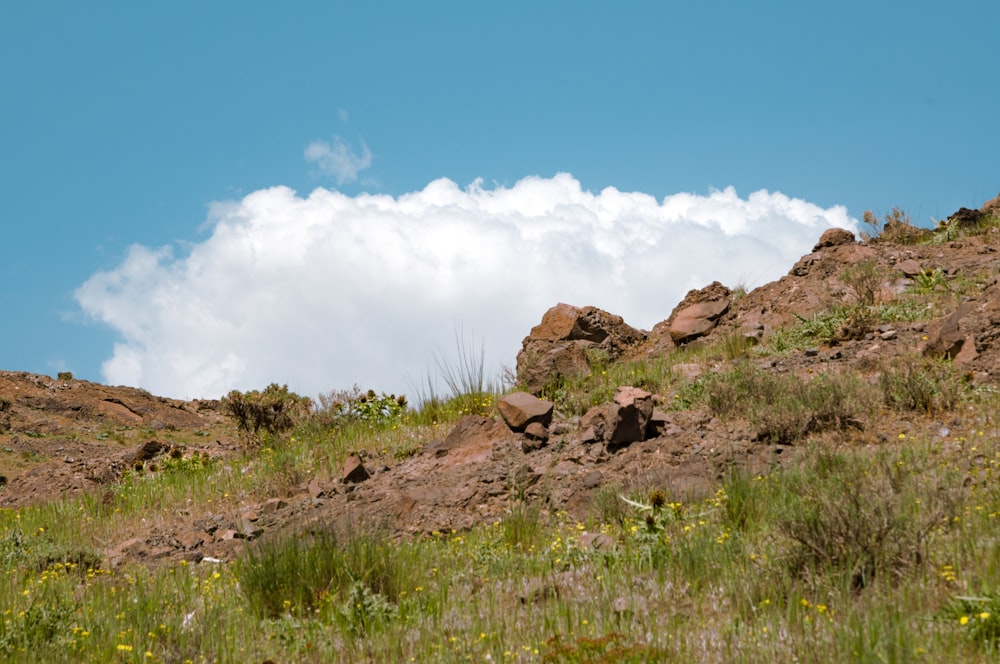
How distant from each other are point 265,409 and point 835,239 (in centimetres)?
1079

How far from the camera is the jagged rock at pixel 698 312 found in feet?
50.9

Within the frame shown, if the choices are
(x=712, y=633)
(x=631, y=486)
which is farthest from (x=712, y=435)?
(x=712, y=633)

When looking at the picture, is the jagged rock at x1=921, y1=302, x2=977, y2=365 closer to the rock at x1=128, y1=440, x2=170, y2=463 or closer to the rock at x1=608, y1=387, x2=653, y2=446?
the rock at x1=608, y1=387, x2=653, y2=446

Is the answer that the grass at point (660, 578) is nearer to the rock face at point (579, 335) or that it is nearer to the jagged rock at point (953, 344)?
the jagged rock at point (953, 344)

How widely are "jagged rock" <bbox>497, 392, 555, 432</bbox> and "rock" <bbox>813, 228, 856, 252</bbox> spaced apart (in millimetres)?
8755

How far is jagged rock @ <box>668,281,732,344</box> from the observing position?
15523mm

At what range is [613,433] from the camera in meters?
9.31

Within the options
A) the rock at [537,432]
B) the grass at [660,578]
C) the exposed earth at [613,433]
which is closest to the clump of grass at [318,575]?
the grass at [660,578]

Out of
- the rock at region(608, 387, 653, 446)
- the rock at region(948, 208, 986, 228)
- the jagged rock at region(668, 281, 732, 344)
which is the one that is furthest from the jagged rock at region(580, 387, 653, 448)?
the rock at region(948, 208, 986, 228)

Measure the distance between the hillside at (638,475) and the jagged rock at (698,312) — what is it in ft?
0.16

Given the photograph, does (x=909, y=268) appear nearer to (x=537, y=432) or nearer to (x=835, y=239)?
(x=835, y=239)

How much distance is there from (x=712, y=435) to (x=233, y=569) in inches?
186

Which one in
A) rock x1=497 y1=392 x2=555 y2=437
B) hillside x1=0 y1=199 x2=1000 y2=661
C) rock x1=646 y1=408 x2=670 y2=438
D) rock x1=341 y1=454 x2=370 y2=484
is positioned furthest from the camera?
rock x1=341 y1=454 x2=370 y2=484

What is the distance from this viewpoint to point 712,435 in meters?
9.15
